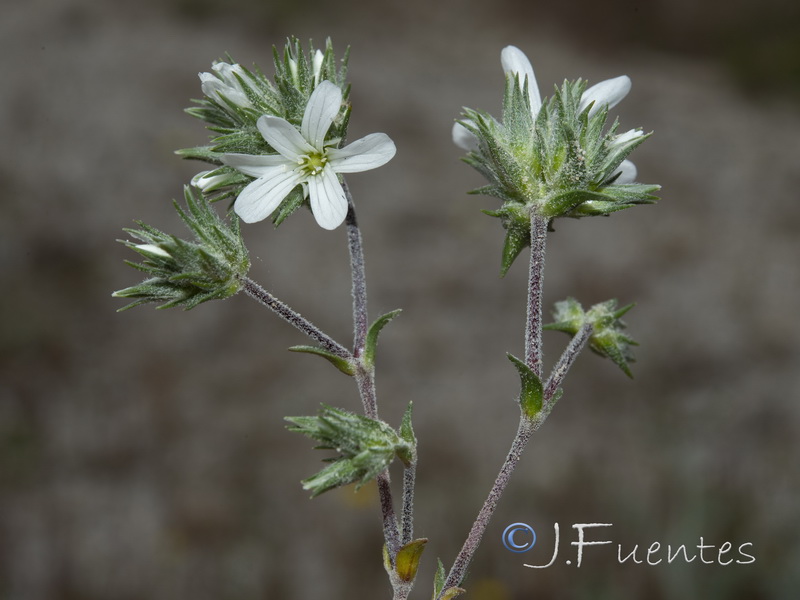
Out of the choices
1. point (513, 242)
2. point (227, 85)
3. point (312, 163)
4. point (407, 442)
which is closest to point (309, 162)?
point (312, 163)

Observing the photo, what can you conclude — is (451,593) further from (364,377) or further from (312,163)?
(312,163)

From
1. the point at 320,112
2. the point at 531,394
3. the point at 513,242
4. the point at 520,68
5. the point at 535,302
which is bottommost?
the point at 531,394

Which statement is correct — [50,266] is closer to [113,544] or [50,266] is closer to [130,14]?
[113,544]

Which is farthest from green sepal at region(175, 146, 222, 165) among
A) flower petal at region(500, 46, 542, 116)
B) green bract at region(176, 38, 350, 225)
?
flower petal at region(500, 46, 542, 116)

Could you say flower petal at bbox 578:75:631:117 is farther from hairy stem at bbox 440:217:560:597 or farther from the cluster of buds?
hairy stem at bbox 440:217:560:597

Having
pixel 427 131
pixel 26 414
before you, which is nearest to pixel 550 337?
pixel 427 131

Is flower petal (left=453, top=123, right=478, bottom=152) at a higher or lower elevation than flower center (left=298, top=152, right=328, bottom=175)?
higher

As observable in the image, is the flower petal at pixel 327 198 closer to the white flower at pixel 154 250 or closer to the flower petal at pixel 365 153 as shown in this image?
the flower petal at pixel 365 153
